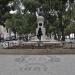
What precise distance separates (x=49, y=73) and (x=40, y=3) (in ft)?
138

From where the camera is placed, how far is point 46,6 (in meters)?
52.4

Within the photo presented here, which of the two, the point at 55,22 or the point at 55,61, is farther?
the point at 55,22

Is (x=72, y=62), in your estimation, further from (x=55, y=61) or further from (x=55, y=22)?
(x=55, y=22)

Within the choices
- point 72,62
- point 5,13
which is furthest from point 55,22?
point 72,62

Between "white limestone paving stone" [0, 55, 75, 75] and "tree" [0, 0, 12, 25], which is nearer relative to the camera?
"white limestone paving stone" [0, 55, 75, 75]

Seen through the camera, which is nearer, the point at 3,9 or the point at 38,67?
the point at 38,67

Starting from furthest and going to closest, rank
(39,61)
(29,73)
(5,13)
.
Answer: (5,13) < (39,61) < (29,73)

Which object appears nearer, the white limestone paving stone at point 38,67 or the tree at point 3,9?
the white limestone paving stone at point 38,67

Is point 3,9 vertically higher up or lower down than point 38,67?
higher up

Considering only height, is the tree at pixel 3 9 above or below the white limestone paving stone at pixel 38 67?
above

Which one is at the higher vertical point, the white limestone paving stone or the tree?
the tree

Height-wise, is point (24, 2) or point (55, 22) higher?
point (24, 2)

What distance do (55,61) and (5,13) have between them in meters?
37.8

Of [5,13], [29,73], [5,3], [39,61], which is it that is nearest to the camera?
[29,73]
